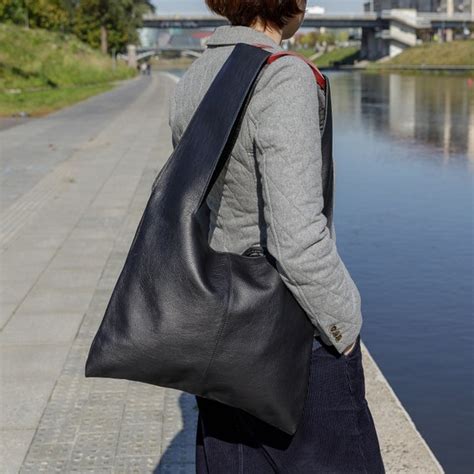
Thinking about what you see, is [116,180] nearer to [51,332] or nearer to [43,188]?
[43,188]

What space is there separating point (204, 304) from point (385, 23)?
108958mm

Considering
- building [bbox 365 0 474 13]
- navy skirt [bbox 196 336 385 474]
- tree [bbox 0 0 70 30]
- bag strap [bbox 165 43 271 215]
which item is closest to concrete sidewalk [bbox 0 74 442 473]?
navy skirt [bbox 196 336 385 474]

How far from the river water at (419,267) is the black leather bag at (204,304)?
2.85 meters

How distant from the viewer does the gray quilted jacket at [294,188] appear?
1.83m

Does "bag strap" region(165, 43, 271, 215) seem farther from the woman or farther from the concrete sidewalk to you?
A: the concrete sidewalk

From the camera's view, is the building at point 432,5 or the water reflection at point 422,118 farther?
the building at point 432,5

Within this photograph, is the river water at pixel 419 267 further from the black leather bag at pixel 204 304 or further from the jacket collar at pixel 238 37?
the jacket collar at pixel 238 37

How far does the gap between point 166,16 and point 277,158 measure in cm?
11000

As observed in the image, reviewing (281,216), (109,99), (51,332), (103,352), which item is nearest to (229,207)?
(281,216)

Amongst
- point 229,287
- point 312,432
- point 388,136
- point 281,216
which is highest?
point 281,216

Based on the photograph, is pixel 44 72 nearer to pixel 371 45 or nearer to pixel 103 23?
pixel 103 23

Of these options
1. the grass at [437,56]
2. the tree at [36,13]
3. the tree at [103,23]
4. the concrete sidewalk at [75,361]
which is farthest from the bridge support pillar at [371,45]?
the concrete sidewalk at [75,361]

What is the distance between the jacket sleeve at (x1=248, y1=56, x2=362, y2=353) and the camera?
1828 millimetres

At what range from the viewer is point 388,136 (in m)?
19.6
